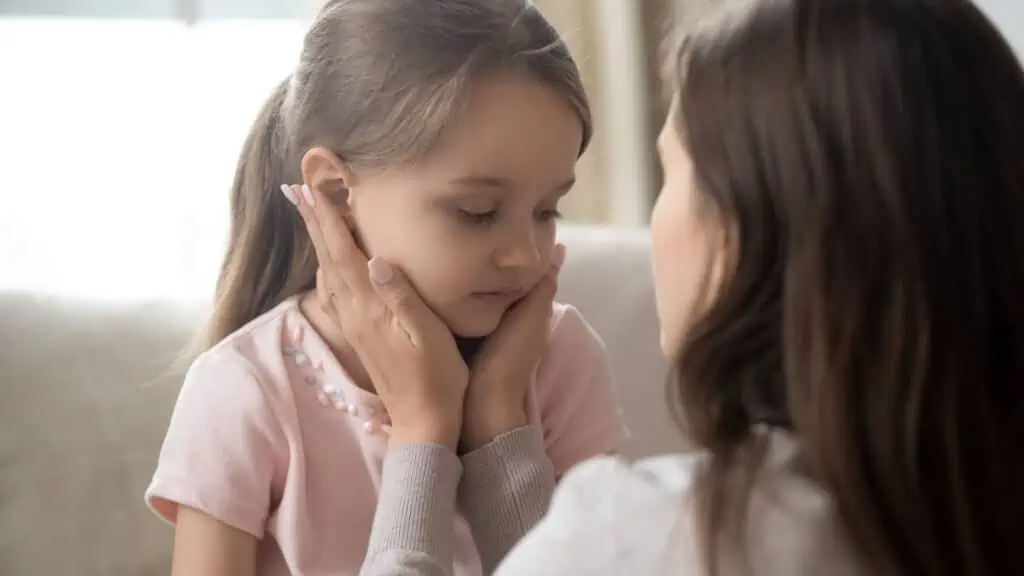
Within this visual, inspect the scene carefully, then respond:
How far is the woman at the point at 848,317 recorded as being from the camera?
62 cm

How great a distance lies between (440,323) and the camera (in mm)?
1038

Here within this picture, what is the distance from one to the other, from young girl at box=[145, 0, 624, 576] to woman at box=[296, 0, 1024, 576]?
0.32 m

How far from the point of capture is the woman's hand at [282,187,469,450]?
1.00m

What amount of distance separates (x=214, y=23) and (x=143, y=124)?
0.55 feet

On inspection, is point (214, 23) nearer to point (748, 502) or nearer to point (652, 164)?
point (652, 164)

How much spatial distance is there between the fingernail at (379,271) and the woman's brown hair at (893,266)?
0.41 m

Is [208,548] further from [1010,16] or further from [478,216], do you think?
[1010,16]

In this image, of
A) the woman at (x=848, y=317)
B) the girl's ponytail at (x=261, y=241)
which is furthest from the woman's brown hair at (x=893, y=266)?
the girl's ponytail at (x=261, y=241)

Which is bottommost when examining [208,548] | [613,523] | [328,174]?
[208,548]

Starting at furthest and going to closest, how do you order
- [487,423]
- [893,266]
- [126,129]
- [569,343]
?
1. [126,129]
2. [569,343]
3. [487,423]
4. [893,266]

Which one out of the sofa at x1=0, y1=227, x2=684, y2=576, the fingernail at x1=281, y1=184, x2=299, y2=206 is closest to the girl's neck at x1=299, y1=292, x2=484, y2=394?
the fingernail at x1=281, y1=184, x2=299, y2=206

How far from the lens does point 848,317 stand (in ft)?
2.05

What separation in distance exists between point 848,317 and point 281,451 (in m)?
0.56

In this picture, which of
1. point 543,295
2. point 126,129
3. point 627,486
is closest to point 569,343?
point 543,295
